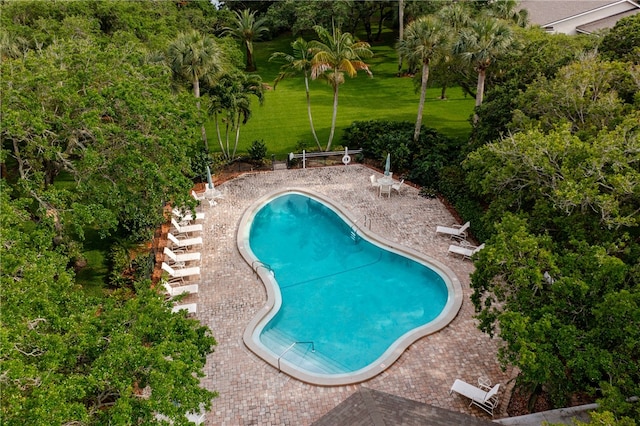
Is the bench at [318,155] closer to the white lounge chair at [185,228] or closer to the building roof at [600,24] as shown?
the white lounge chair at [185,228]

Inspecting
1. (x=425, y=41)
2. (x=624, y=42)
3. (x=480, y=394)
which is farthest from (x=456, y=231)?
(x=624, y=42)

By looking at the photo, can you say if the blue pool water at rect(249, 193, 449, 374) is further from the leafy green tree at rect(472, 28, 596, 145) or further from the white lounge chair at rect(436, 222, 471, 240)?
the leafy green tree at rect(472, 28, 596, 145)

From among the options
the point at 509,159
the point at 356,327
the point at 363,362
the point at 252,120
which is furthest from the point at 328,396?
the point at 252,120

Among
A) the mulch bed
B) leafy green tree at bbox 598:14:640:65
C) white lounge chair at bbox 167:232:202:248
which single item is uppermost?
leafy green tree at bbox 598:14:640:65

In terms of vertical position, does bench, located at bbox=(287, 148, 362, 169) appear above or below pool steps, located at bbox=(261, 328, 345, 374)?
above

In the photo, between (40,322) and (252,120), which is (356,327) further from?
(252,120)

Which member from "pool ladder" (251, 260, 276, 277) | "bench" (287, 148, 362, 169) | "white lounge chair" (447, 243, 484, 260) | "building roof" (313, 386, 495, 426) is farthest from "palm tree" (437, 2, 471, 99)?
"building roof" (313, 386, 495, 426)

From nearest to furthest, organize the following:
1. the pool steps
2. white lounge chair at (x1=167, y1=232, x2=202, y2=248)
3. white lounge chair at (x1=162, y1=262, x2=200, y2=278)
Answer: the pool steps → white lounge chair at (x1=162, y1=262, x2=200, y2=278) → white lounge chair at (x1=167, y1=232, x2=202, y2=248)

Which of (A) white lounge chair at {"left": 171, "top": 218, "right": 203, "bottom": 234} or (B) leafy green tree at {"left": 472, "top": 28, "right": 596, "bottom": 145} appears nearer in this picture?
(A) white lounge chair at {"left": 171, "top": 218, "right": 203, "bottom": 234}
